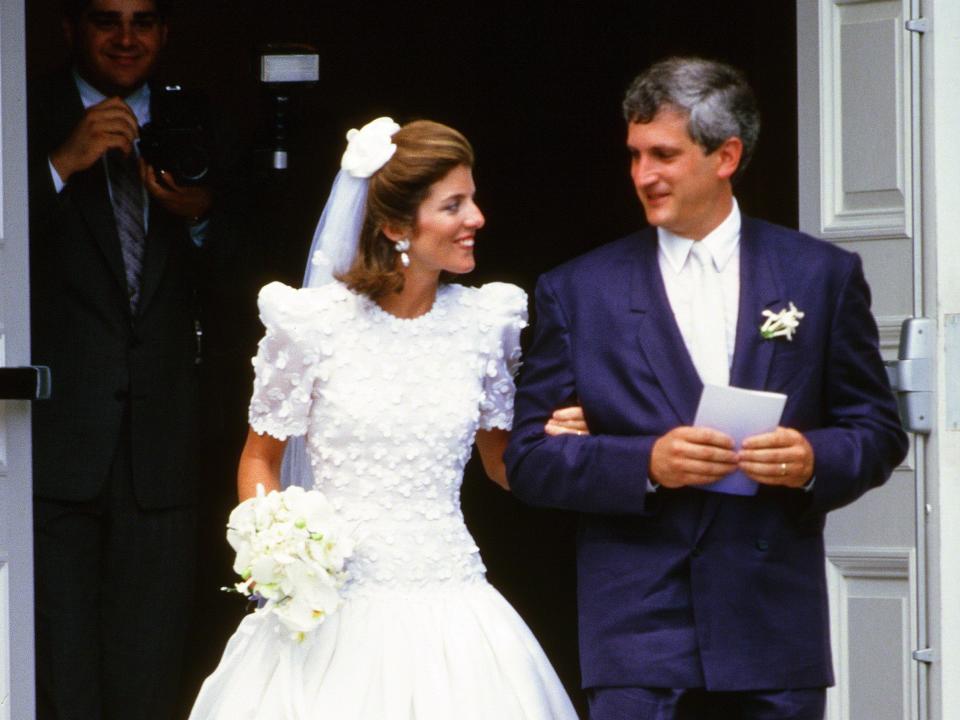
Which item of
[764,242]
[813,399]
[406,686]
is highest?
[764,242]

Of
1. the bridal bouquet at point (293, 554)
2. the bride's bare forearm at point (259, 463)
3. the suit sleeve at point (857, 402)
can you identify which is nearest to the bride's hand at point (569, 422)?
the suit sleeve at point (857, 402)

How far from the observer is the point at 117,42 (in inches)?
192

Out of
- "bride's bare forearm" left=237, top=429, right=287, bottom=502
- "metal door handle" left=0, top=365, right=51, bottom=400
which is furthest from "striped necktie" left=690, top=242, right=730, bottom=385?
"metal door handle" left=0, top=365, right=51, bottom=400

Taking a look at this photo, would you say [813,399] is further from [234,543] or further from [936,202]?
[234,543]

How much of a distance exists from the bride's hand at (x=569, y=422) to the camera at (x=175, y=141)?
5.76ft

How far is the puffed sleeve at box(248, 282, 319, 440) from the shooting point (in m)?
3.85

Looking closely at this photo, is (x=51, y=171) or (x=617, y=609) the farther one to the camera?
(x=51, y=171)

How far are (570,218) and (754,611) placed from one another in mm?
3735

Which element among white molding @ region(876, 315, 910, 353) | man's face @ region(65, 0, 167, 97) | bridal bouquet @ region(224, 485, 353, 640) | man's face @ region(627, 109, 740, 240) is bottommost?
bridal bouquet @ region(224, 485, 353, 640)

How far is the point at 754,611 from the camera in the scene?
3273 millimetres

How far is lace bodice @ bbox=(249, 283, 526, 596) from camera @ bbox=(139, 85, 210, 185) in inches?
39.2

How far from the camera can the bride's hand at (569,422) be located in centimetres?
338

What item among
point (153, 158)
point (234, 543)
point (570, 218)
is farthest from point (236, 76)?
point (234, 543)

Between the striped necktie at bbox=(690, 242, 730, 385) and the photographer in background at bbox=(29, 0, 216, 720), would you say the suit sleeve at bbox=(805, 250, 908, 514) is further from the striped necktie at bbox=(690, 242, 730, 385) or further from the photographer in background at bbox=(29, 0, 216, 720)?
the photographer in background at bbox=(29, 0, 216, 720)
